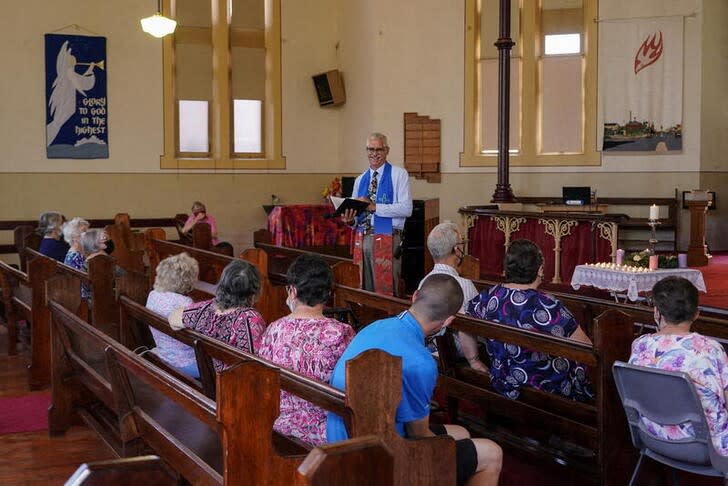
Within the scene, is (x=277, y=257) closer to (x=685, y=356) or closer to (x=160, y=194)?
(x=685, y=356)

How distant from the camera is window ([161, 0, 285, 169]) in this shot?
42.8 feet

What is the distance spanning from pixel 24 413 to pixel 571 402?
10.9 feet

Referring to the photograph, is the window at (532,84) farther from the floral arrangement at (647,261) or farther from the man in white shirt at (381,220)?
the man in white shirt at (381,220)

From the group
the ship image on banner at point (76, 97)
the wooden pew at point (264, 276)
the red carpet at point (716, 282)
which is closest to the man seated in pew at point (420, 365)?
the wooden pew at point (264, 276)

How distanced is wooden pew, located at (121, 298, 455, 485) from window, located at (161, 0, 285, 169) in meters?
10.9

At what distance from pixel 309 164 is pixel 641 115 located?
16.8 feet

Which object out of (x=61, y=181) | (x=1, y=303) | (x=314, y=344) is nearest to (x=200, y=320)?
(x=314, y=344)

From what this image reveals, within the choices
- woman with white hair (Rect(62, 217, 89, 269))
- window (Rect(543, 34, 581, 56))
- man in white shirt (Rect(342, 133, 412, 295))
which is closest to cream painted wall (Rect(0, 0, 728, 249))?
window (Rect(543, 34, 581, 56))

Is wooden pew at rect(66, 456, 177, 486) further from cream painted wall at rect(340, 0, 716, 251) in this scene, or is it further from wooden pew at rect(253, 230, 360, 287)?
cream painted wall at rect(340, 0, 716, 251)

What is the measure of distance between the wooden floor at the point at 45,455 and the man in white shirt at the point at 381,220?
2.23 meters

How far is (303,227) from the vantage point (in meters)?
12.2

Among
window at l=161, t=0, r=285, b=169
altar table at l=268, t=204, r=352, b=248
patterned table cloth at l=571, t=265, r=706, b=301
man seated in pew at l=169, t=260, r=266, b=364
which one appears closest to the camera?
man seated in pew at l=169, t=260, r=266, b=364

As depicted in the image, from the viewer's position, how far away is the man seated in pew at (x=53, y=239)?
7523 mm

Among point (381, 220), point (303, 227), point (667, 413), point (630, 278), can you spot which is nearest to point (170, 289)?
point (381, 220)
